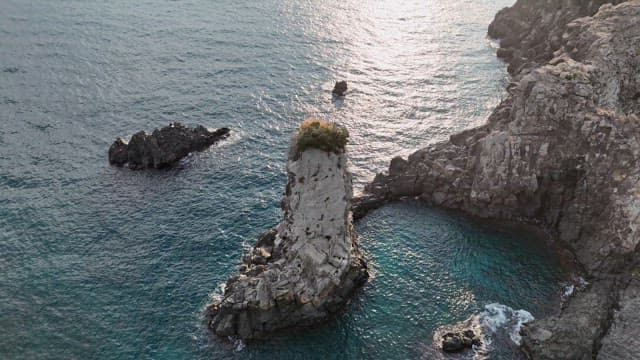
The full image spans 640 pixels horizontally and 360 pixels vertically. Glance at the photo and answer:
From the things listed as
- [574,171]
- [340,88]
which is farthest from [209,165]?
[574,171]

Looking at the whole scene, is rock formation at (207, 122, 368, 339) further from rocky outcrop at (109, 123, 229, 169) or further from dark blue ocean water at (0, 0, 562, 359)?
rocky outcrop at (109, 123, 229, 169)

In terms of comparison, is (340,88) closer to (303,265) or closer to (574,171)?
(574,171)

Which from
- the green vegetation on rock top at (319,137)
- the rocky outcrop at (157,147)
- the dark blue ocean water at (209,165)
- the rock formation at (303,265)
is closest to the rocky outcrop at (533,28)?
the dark blue ocean water at (209,165)

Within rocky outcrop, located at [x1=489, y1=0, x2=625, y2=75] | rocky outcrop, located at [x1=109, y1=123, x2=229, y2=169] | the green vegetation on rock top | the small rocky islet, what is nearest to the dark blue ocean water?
rocky outcrop, located at [x1=109, y1=123, x2=229, y2=169]

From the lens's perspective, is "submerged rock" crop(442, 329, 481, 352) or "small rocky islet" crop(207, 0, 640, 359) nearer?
"submerged rock" crop(442, 329, 481, 352)

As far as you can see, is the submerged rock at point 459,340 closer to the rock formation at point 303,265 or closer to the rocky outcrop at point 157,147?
the rock formation at point 303,265
